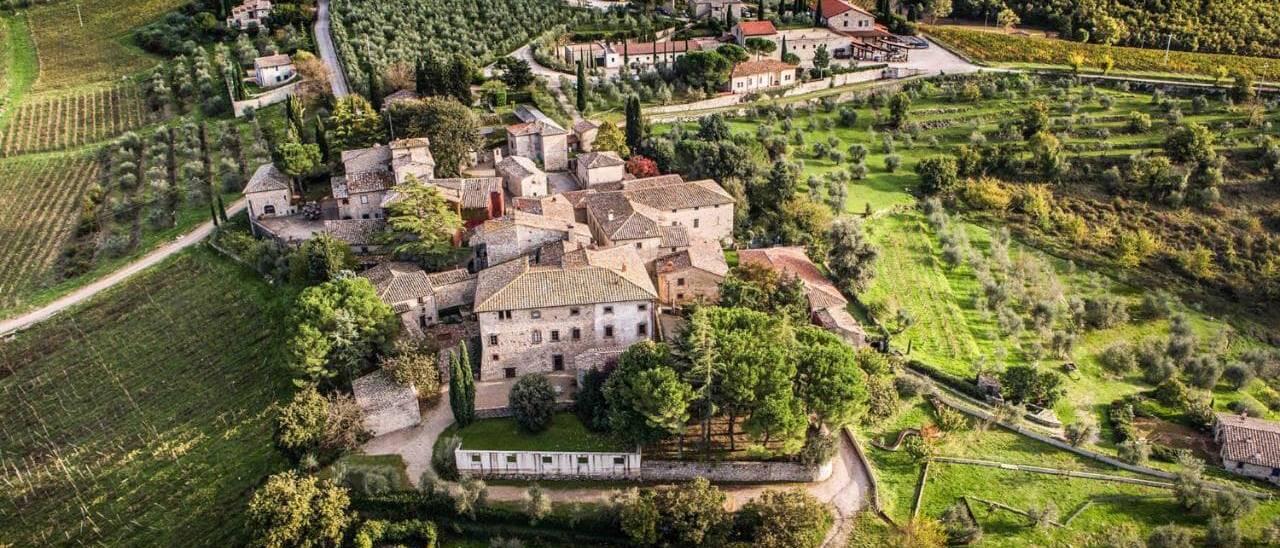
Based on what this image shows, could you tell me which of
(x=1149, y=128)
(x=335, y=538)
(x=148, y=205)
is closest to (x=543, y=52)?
(x=148, y=205)

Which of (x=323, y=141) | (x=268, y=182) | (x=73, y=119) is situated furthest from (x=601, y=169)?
(x=73, y=119)

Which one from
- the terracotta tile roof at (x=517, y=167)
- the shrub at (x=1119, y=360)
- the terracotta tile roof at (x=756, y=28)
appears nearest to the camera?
the shrub at (x=1119, y=360)

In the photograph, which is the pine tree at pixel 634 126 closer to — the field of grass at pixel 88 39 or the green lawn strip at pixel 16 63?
the field of grass at pixel 88 39

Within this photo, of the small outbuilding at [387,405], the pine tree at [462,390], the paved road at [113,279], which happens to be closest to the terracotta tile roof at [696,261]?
the pine tree at [462,390]

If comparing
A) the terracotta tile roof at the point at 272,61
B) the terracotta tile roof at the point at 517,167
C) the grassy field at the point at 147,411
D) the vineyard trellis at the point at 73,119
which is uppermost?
the terracotta tile roof at the point at 272,61

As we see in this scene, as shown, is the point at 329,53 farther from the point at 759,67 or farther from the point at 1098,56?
the point at 1098,56

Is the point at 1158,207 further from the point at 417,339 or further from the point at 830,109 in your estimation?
the point at 417,339

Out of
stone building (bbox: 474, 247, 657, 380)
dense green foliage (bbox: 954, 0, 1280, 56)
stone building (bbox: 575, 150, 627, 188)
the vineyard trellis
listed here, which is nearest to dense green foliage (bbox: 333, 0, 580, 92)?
the vineyard trellis
